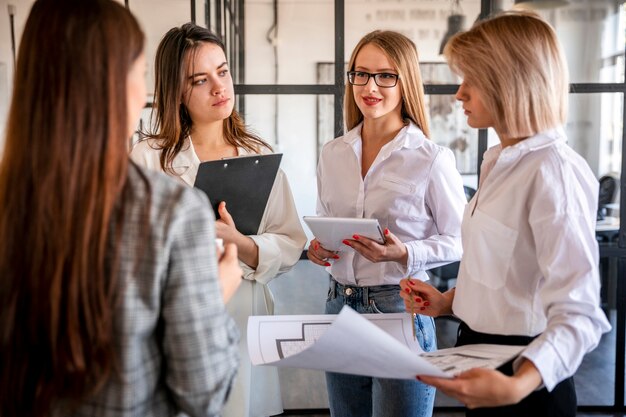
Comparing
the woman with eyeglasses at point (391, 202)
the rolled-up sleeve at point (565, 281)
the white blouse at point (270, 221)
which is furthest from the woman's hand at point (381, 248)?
the rolled-up sleeve at point (565, 281)

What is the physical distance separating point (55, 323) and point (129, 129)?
0.30 meters

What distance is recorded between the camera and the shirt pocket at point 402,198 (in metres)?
1.95

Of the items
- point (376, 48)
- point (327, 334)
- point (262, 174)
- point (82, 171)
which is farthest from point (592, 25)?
point (82, 171)

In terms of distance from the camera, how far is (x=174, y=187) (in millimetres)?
960

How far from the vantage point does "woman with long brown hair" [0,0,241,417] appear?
0.91 metres

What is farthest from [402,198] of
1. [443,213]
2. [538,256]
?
[538,256]

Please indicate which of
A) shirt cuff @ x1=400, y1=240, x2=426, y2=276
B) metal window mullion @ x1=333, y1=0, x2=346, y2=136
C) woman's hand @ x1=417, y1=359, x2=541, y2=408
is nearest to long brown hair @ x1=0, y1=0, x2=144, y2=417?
woman's hand @ x1=417, y1=359, x2=541, y2=408

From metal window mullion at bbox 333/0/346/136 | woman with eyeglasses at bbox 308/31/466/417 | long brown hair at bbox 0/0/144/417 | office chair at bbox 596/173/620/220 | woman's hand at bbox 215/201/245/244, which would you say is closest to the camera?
long brown hair at bbox 0/0/144/417

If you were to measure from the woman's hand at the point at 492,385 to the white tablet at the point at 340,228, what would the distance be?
559mm

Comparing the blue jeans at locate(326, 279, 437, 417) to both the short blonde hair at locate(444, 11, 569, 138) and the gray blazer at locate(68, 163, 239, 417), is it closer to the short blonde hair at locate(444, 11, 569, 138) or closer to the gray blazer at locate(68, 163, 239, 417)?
the short blonde hair at locate(444, 11, 569, 138)

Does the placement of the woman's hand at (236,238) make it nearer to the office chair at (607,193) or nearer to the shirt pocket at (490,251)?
the shirt pocket at (490,251)

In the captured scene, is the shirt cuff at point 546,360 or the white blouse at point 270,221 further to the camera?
the white blouse at point 270,221

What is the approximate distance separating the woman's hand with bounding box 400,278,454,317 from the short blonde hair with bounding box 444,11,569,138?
48 cm

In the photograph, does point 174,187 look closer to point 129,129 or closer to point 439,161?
point 129,129
